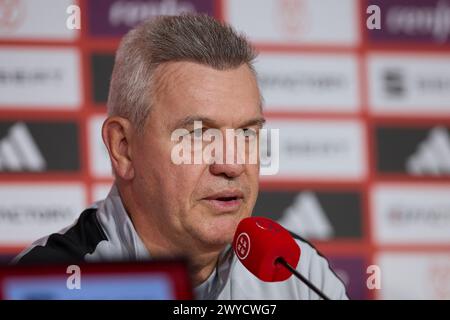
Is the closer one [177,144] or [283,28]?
[177,144]

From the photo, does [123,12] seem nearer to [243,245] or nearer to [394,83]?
[394,83]

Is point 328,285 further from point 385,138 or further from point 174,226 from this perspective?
point 385,138

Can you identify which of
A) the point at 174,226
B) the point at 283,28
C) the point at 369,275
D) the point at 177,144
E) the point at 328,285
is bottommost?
the point at 369,275

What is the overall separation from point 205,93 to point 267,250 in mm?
443

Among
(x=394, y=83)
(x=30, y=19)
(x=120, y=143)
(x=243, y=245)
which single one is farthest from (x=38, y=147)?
(x=243, y=245)

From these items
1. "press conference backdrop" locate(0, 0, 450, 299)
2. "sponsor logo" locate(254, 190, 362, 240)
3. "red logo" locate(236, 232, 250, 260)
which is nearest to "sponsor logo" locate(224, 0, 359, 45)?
"press conference backdrop" locate(0, 0, 450, 299)

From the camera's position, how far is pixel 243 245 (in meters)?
0.92

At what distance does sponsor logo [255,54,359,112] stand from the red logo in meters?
1.05

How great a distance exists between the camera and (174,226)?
128 cm

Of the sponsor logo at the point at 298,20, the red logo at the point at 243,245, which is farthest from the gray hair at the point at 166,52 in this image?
the sponsor logo at the point at 298,20

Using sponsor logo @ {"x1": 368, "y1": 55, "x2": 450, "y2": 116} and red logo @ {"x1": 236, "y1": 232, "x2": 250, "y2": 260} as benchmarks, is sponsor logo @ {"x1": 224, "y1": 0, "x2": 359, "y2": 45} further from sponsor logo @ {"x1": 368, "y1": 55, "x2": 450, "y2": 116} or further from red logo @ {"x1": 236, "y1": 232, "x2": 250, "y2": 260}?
red logo @ {"x1": 236, "y1": 232, "x2": 250, "y2": 260}
